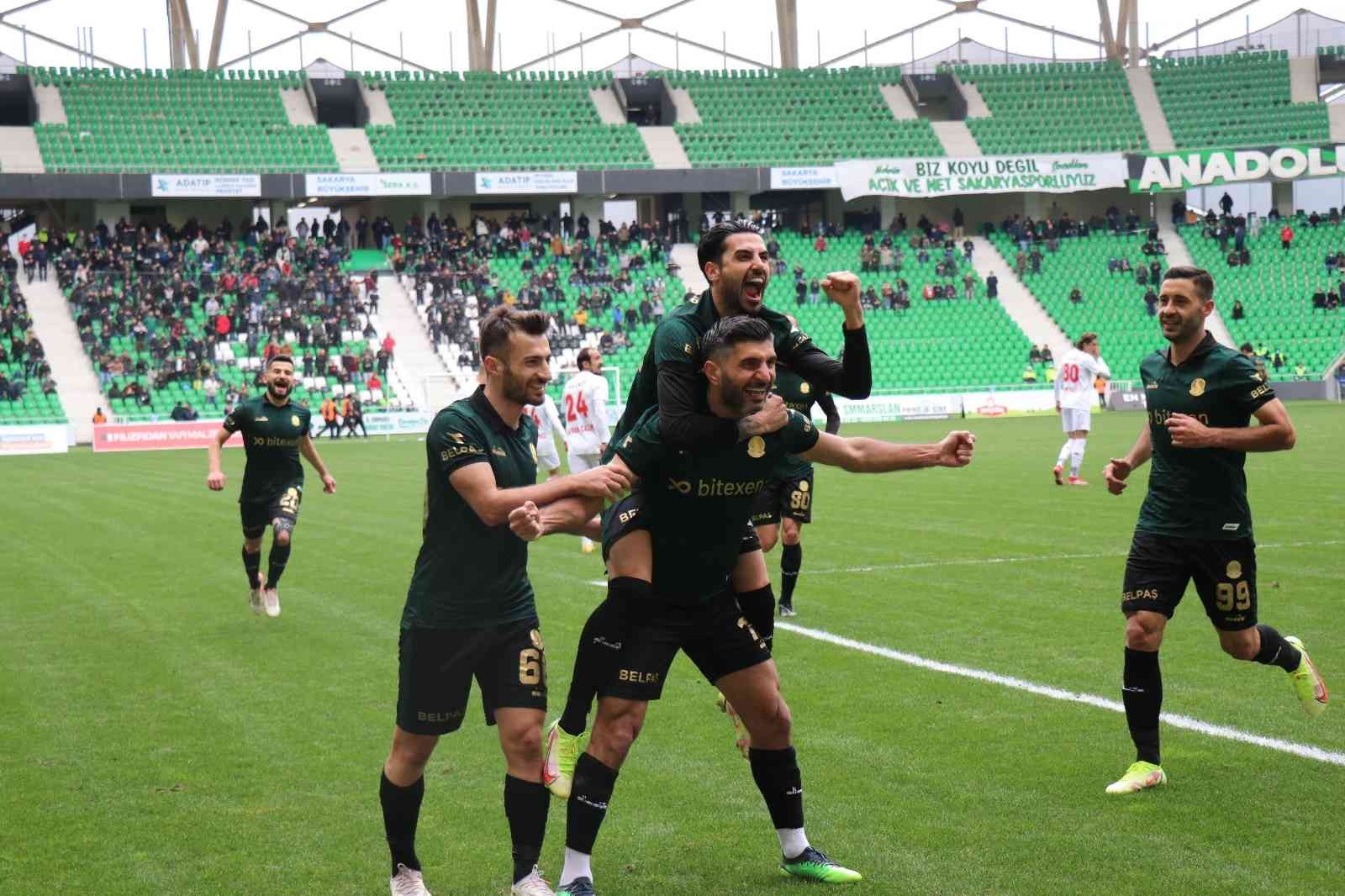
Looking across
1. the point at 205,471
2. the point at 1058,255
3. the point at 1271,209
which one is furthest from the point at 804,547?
the point at 1271,209

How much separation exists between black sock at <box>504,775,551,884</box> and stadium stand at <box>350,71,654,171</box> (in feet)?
177

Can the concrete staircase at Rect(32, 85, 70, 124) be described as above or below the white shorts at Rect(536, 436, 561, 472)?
above

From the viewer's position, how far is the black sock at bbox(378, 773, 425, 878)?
5609 millimetres

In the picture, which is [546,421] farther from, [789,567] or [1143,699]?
[1143,699]

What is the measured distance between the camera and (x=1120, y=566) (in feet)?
45.4

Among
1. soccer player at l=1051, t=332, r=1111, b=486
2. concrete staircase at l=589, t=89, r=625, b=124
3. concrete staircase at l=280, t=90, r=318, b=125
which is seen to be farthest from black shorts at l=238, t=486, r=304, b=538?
concrete staircase at l=589, t=89, r=625, b=124

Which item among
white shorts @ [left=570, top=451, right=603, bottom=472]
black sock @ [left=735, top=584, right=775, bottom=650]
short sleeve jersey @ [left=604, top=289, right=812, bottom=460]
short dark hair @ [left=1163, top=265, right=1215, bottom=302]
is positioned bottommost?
white shorts @ [left=570, top=451, right=603, bottom=472]

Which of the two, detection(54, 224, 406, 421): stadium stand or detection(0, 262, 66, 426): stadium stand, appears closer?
detection(0, 262, 66, 426): stadium stand

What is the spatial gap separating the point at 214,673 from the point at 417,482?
1660 centimetres

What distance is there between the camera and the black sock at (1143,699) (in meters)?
6.94

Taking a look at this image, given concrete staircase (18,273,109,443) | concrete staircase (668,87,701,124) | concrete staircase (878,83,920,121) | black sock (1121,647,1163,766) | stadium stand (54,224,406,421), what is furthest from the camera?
concrete staircase (878,83,920,121)

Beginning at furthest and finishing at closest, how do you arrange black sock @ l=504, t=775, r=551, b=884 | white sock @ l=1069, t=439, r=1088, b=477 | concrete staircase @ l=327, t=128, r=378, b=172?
concrete staircase @ l=327, t=128, r=378, b=172
white sock @ l=1069, t=439, r=1088, b=477
black sock @ l=504, t=775, r=551, b=884

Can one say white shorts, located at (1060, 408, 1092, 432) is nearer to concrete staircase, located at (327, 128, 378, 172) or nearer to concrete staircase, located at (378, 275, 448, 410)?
concrete staircase, located at (378, 275, 448, 410)

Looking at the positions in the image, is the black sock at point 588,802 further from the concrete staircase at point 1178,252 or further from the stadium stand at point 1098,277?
the concrete staircase at point 1178,252
